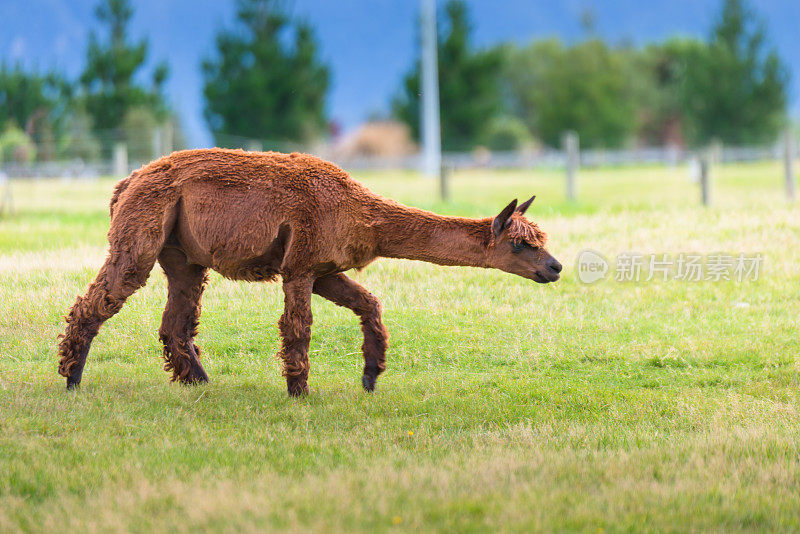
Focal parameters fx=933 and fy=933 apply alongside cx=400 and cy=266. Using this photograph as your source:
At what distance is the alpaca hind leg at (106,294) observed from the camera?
7.61 m

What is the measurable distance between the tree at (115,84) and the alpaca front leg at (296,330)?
42.8 m

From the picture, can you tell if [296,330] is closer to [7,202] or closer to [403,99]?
[7,202]

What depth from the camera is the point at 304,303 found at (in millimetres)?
7539

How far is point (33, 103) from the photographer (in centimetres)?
3541

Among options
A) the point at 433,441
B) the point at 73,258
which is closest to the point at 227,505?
the point at 433,441

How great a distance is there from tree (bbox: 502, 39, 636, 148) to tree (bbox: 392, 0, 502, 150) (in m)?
3.84

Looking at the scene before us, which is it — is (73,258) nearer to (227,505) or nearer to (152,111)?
(227,505)

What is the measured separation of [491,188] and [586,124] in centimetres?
3835

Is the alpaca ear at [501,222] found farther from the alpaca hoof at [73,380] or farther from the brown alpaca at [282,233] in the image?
the alpaca hoof at [73,380]

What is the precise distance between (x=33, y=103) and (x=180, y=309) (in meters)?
30.4

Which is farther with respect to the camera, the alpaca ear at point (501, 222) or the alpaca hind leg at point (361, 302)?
the alpaca hind leg at point (361, 302)

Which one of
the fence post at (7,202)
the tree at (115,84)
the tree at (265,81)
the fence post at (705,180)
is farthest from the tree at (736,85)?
the fence post at (7,202)

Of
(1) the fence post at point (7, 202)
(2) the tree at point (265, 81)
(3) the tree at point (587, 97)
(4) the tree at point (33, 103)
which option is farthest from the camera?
(3) the tree at point (587, 97)

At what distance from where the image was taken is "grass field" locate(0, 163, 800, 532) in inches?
205
